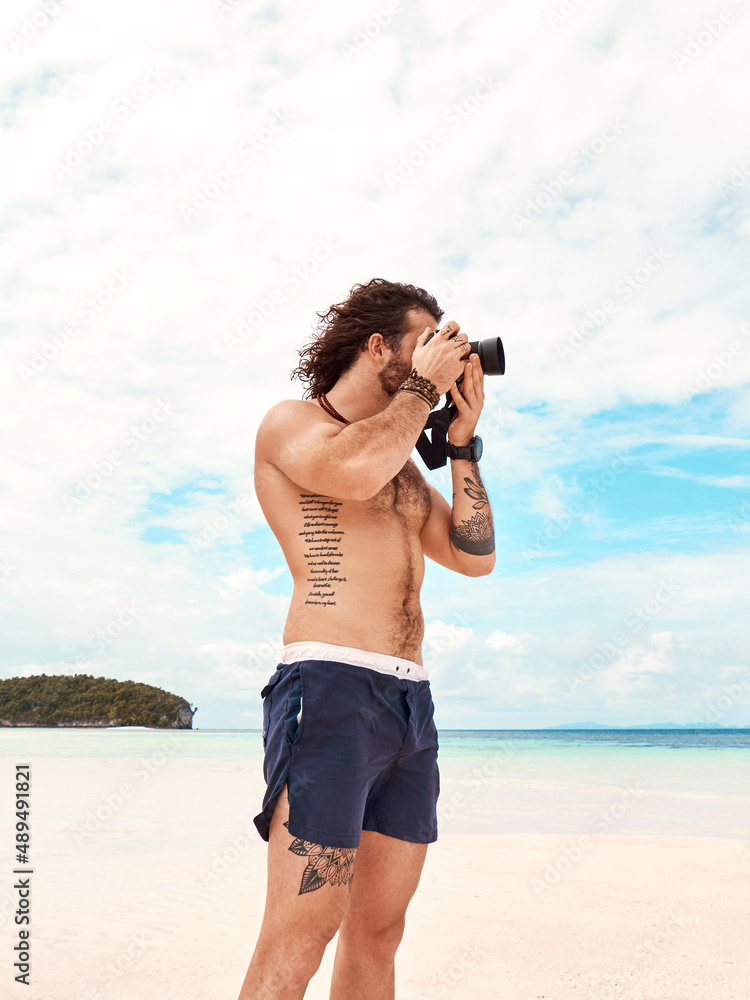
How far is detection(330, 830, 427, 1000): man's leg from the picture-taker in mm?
1757

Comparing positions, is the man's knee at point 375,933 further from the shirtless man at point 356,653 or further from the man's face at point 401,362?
the man's face at point 401,362

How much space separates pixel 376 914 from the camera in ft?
5.79

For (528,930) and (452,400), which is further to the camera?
(528,930)

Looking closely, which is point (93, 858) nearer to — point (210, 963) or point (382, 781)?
point (210, 963)

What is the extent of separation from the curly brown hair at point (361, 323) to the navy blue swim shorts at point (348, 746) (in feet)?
2.86

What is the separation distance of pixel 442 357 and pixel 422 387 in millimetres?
120

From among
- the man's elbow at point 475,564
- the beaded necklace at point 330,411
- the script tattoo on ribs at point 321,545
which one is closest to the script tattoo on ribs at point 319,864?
the script tattoo on ribs at point 321,545

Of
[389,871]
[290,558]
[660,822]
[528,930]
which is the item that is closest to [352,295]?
[290,558]

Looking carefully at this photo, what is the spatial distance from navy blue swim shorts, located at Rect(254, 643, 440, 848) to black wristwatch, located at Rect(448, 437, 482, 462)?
66 cm

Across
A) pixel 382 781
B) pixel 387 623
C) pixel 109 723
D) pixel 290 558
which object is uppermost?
pixel 290 558

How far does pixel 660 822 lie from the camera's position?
24.5 feet

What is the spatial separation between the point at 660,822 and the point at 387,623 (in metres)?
7.13

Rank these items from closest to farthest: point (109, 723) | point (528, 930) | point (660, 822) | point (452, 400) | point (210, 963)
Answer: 1. point (452, 400)
2. point (210, 963)
3. point (528, 930)
4. point (660, 822)
5. point (109, 723)

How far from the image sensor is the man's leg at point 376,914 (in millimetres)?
1757
